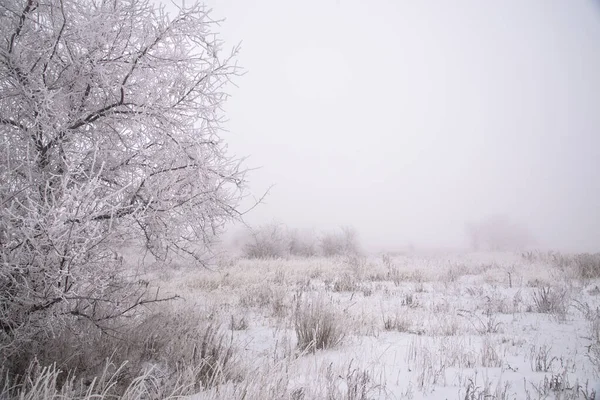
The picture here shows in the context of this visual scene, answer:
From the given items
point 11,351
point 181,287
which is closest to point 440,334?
point 11,351

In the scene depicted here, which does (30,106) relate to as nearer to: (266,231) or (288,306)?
(288,306)

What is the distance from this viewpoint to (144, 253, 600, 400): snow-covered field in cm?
230

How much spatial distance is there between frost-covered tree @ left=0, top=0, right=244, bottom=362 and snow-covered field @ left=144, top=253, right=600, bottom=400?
1172mm

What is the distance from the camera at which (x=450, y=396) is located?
2.34 m

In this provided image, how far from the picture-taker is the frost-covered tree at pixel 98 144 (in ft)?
6.71

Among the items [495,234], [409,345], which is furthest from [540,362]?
[495,234]

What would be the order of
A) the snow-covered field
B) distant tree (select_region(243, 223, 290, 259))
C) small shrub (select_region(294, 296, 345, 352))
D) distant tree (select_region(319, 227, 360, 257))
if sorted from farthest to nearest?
distant tree (select_region(319, 227, 360, 257)) < distant tree (select_region(243, 223, 290, 259)) < small shrub (select_region(294, 296, 345, 352)) < the snow-covered field

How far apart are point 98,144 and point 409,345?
138 inches

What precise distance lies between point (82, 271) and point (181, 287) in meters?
5.77

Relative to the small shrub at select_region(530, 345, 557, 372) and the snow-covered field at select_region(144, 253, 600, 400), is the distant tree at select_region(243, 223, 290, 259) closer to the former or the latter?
the snow-covered field at select_region(144, 253, 600, 400)

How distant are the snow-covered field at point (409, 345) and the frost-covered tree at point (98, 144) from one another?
1.17 metres

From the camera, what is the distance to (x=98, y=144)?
2352 mm

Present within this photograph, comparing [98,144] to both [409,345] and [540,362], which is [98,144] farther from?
[540,362]

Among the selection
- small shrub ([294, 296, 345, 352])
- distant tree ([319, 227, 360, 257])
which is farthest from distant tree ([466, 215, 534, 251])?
small shrub ([294, 296, 345, 352])
